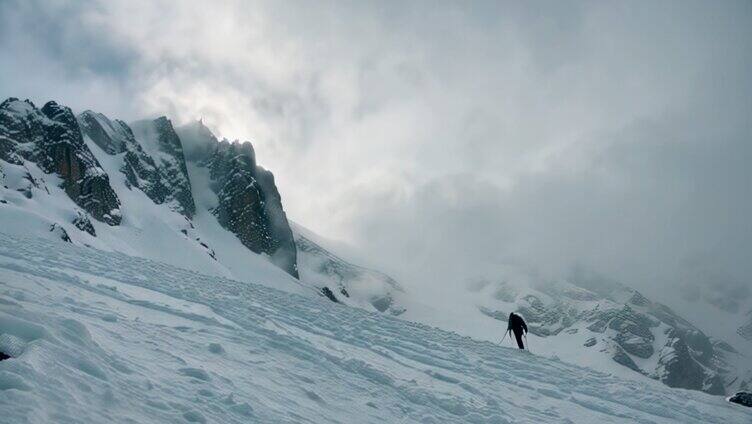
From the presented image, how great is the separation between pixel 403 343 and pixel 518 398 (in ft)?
17.0

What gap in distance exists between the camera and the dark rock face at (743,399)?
14686mm

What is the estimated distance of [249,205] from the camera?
137250 mm

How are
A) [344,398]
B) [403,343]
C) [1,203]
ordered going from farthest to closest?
[1,203], [403,343], [344,398]

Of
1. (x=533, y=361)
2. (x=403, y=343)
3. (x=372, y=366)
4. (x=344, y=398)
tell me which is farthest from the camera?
(x=533, y=361)

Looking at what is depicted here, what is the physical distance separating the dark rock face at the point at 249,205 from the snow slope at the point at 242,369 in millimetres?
117339

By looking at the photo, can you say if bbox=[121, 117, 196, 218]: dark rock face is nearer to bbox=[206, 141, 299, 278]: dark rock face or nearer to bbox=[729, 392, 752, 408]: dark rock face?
bbox=[206, 141, 299, 278]: dark rock face

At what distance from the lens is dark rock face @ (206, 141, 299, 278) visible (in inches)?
5295

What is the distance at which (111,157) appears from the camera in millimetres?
114000

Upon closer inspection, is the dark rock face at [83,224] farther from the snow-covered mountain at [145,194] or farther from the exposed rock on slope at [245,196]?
the exposed rock on slope at [245,196]

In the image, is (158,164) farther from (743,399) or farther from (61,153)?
(743,399)

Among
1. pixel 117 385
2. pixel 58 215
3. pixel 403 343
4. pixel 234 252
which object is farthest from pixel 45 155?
pixel 117 385

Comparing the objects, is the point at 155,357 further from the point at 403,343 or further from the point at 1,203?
the point at 1,203

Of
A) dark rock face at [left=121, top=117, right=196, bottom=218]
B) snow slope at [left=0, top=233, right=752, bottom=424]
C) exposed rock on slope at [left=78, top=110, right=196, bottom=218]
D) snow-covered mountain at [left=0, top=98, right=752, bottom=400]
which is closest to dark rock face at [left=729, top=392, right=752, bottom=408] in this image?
snow slope at [left=0, top=233, right=752, bottom=424]

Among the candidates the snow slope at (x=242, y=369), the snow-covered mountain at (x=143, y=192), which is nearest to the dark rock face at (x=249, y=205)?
the snow-covered mountain at (x=143, y=192)
